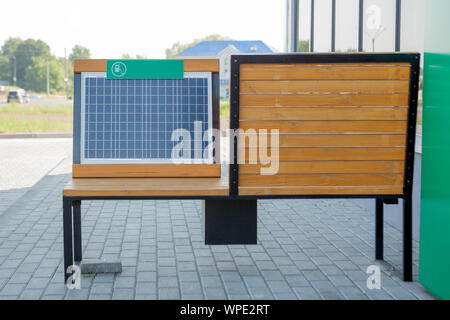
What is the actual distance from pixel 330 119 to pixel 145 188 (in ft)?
4.43

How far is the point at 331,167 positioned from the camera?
4.17 metres

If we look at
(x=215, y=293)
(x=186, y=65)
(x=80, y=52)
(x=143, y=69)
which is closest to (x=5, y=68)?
(x=80, y=52)

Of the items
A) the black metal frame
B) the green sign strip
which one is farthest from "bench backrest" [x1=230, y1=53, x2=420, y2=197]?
the green sign strip

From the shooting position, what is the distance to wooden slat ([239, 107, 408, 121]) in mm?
4055

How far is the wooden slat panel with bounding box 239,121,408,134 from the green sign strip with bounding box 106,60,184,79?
35.5 inches

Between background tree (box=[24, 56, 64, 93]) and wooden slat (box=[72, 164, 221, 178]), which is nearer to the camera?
wooden slat (box=[72, 164, 221, 178])

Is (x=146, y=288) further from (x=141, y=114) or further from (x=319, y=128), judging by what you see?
(x=319, y=128)

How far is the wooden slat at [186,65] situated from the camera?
4613 millimetres

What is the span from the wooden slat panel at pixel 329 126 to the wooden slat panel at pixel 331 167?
22 centimetres

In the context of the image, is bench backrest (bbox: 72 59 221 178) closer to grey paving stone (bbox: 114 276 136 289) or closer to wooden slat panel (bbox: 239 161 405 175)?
wooden slat panel (bbox: 239 161 405 175)

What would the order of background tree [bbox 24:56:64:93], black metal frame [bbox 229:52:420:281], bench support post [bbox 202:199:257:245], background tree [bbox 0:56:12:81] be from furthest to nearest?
1. background tree [bbox 0:56:12:81]
2. background tree [bbox 24:56:64:93]
3. bench support post [bbox 202:199:257:245]
4. black metal frame [bbox 229:52:420:281]

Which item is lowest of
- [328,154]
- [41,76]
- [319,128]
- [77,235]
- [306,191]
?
[77,235]

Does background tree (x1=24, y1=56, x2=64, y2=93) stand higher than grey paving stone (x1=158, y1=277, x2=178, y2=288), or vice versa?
background tree (x1=24, y1=56, x2=64, y2=93)

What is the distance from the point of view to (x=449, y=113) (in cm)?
380
